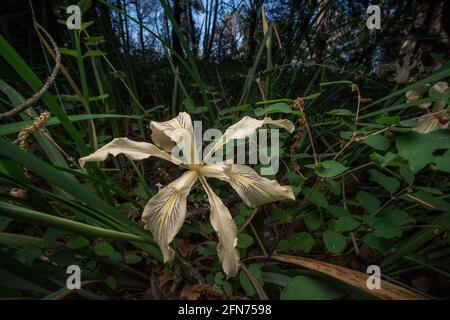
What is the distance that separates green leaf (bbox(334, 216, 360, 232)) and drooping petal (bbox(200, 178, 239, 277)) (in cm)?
25

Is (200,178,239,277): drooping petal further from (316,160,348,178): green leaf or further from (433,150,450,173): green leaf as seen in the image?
(433,150,450,173): green leaf

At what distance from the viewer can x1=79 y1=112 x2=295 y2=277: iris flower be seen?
515 mm

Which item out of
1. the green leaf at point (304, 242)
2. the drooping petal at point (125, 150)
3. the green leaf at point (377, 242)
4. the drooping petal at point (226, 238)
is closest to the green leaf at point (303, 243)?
the green leaf at point (304, 242)

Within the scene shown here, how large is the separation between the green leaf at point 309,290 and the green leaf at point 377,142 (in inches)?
11.8

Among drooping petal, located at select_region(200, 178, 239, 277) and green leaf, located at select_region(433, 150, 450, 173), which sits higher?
green leaf, located at select_region(433, 150, 450, 173)

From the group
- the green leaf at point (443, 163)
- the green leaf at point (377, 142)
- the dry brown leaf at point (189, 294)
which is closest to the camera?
the green leaf at point (443, 163)

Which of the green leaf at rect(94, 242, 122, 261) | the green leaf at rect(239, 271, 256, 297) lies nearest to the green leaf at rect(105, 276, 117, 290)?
the green leaf at rect(94, 242, 122, 261)

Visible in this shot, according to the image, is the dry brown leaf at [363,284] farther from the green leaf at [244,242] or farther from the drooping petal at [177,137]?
the drooping petal at [177,137]

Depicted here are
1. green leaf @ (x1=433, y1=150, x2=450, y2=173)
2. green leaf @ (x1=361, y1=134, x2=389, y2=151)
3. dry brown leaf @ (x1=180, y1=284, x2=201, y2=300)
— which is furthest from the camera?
dry brown leaf @ (x1=180, y1=284, x2=201, y2=300)

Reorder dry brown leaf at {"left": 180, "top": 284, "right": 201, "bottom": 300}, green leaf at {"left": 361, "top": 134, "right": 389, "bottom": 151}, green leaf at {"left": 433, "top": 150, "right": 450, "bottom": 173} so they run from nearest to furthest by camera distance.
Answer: green leaf at {"left": 433, "top": 150, "right": 450, "bottom": 173}
green leaf at {"left": 361, "top": 134, "right": 389, "bottom": 151}
dry brown leaf at {"left": 180, "top": 284, "right": 201, "bottom": 300}

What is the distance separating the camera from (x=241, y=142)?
73cm

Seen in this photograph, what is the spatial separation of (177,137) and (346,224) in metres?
0.44

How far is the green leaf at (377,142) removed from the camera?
0.55 meters

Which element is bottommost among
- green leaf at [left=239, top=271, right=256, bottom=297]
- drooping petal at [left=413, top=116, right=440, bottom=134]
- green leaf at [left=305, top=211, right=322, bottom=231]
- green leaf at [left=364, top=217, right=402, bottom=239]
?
green leaf at [left=239, top=271, right=256, bottom=297]
